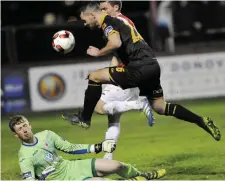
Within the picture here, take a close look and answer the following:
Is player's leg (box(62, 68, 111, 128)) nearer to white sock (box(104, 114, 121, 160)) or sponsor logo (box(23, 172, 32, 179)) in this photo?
white sock (box(104, 114, 121, 160))

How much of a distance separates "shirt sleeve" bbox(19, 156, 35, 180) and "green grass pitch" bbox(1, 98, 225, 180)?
2.18 m

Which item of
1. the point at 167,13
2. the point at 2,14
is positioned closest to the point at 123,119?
the point at 167,13

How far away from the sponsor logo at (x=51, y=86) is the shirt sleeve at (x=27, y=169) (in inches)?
365

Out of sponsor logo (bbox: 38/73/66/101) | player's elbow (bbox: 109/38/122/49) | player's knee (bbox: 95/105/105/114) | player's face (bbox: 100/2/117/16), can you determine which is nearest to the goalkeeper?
player's elbow (bbox: 109/38/122/49)

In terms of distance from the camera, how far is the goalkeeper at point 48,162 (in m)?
7.21

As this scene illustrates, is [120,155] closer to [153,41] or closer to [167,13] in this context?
[153,41]

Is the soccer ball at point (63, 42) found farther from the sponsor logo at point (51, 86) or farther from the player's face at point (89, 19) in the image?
the sponsor logo at point (51, 86)

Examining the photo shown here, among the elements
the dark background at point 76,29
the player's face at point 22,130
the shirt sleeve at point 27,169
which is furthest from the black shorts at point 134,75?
the dark background at point 76,29

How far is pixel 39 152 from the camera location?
24.0 feet

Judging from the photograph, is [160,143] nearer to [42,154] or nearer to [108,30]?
[108,30]

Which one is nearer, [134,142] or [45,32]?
[134,142]

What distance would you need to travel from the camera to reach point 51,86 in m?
16.5

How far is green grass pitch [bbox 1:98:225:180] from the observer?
9.23 m

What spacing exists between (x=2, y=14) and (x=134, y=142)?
8.93 metres
